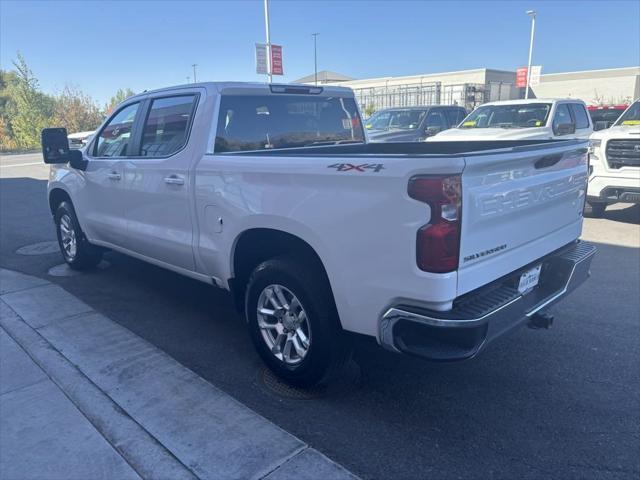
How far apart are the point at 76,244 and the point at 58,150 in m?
1.19

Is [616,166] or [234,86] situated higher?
[234,86]

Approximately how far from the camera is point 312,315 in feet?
10.00

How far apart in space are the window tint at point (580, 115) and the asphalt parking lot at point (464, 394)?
671 centimetres

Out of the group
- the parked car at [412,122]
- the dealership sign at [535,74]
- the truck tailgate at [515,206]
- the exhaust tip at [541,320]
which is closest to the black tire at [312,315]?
the truck tailgate at [515,206]

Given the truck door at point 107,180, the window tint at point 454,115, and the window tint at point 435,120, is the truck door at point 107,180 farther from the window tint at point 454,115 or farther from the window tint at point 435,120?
the window tint at point 454,115

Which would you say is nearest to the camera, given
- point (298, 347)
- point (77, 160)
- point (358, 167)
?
point (358, 167)

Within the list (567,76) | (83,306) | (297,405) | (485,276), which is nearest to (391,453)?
(297,405)

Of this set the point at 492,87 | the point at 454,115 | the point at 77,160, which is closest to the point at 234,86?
the point at 77,160

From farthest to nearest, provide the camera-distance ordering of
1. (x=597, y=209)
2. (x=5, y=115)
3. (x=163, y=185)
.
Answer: (x=5, y=115), (x=597, y=209), (x=163, y=185)

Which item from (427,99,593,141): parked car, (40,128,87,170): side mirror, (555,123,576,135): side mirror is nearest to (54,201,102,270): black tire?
Answer: (40,128,87,170): side mirror

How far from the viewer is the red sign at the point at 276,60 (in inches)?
779

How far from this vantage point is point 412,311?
254 centimetres

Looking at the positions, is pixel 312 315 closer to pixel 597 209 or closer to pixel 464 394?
pixel 464 394

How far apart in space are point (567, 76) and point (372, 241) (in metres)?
51.0
